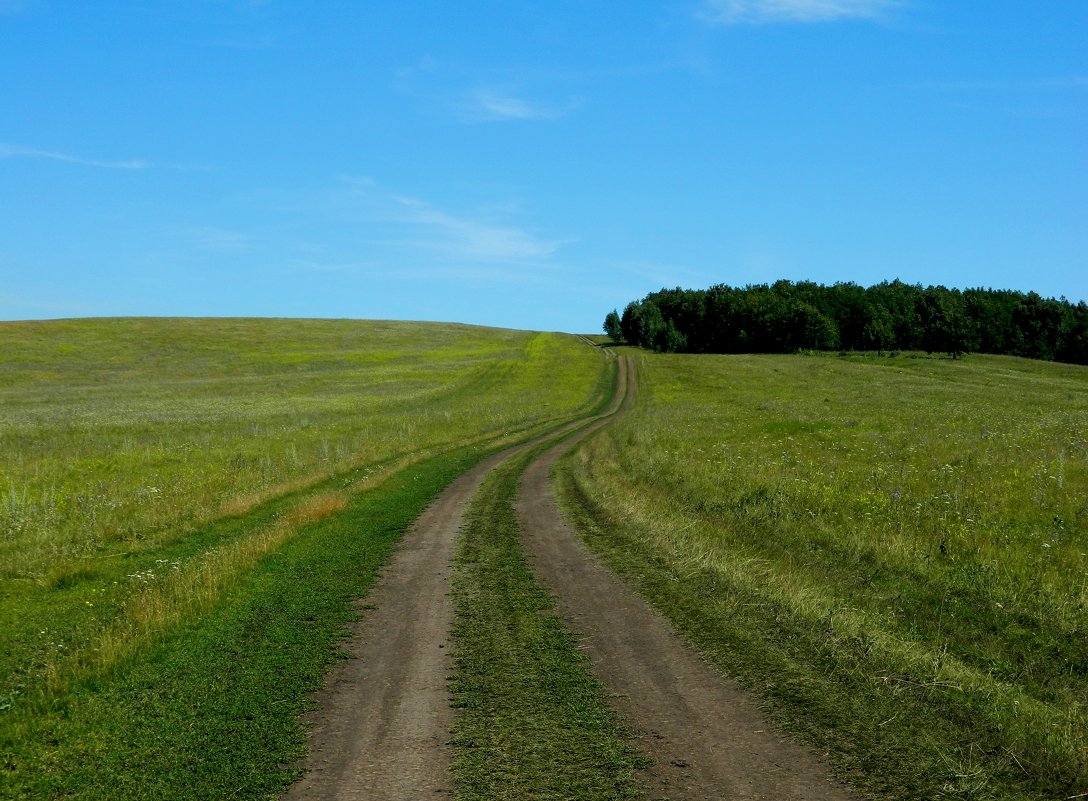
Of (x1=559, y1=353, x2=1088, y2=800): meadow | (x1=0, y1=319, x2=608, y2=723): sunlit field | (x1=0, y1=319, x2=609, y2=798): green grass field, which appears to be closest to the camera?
(x1=559, y1=353, x2=1088, y2=800): meadow

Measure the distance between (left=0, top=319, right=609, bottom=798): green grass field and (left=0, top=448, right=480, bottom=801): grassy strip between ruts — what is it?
0.10 ft

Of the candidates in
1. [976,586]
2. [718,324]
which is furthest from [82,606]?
[718,324]

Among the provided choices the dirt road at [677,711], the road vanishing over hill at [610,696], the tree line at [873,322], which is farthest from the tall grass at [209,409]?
the tree line at [873,322]

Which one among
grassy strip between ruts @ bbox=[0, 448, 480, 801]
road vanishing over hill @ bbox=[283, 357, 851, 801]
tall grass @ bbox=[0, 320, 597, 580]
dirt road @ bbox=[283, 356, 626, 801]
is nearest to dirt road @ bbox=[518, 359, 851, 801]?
road vanishing over hill @ bbox=[283, 357, 851, 801]

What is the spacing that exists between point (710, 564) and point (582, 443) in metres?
25.3

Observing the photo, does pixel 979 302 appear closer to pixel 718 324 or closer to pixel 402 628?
pixel 718 324

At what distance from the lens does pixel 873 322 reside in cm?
13275

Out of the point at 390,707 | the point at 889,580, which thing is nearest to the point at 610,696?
the point at 390,707

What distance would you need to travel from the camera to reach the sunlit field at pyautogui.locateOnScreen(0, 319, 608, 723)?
12.8 metres

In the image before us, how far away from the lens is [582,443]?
39.8m

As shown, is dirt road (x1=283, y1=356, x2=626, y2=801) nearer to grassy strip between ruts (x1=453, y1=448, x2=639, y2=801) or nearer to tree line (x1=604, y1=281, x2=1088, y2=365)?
grassy strip between ruts (x1=453, y1=448, x2=639, y2=801)

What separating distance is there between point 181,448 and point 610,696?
33.7m

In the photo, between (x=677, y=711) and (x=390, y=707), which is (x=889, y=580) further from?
(x=390, y=707)

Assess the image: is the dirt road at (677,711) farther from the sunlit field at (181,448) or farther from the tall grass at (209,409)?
the tall grass at (209,409)
